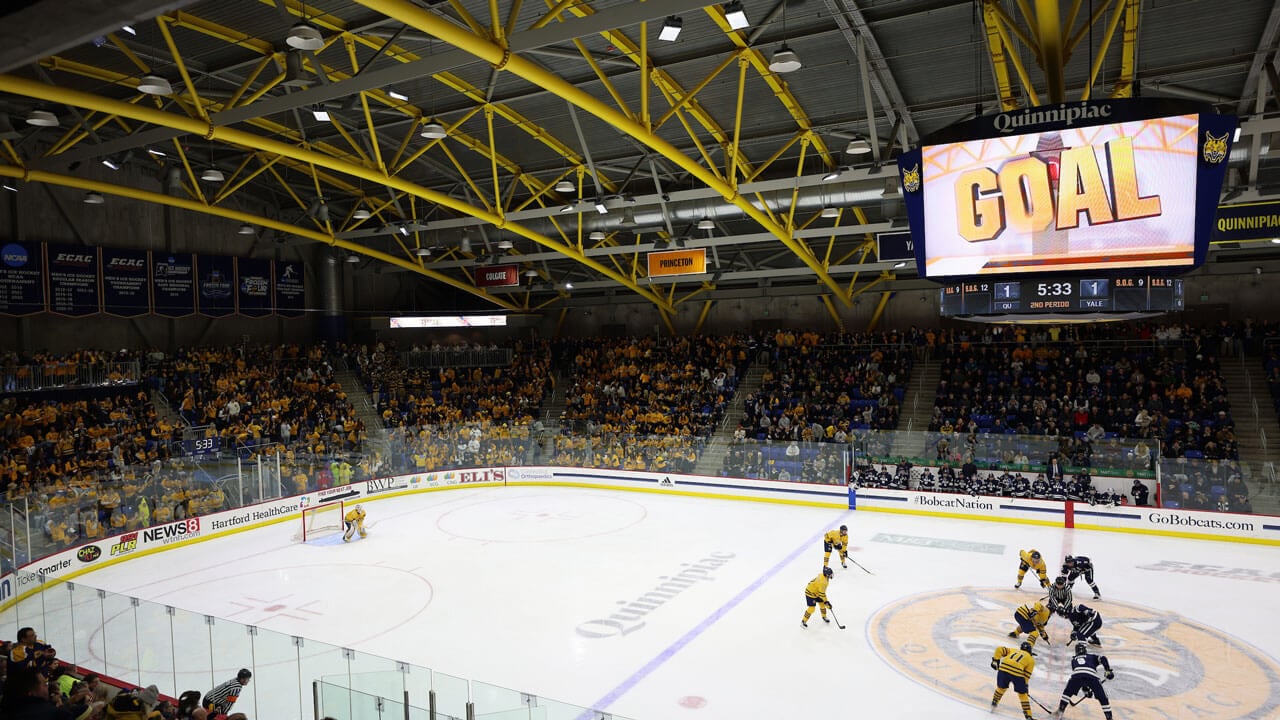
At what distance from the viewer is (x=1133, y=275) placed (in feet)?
29.4

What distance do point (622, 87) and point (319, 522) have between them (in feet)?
41.2

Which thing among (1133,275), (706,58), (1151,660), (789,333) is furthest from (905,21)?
(789,333)

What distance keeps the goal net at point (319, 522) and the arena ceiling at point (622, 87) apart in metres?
8.39

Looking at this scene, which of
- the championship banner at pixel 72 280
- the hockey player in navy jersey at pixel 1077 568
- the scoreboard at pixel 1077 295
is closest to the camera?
the scoreboard at pixel 1077 295

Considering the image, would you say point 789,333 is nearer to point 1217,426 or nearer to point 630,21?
point 1217,426

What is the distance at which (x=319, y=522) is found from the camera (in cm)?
1938

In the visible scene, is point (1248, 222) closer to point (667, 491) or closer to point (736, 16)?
point (736, 16)

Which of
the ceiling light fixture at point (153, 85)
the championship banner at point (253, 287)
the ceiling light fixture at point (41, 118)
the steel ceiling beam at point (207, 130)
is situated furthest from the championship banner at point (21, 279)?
the ceiling light fixture at point (153, 85)

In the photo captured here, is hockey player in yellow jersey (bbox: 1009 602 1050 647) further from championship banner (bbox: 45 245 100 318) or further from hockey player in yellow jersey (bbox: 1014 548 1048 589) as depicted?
championship banner (bbox: 45 245 100 318)

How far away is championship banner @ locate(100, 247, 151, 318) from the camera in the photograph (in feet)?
88.5

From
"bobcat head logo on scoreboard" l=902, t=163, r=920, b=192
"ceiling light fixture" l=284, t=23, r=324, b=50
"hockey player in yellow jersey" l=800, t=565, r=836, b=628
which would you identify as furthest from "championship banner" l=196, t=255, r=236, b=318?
"bobcat head logo on scoreboard" l=902, t=163, r=920, b=192

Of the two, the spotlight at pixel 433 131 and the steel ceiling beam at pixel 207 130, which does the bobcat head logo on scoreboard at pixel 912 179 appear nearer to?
the spotlight at pixel 433 131

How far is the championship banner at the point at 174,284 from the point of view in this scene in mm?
28469

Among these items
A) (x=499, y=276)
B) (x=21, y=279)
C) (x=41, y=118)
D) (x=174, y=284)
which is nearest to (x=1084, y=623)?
(x=41, y=118)
